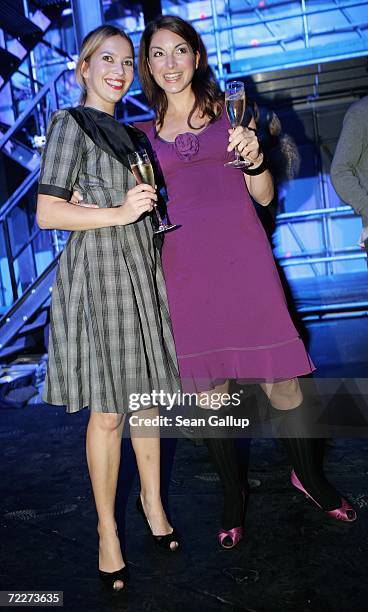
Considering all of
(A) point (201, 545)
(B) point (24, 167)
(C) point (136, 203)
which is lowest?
(A) point (201, 545)

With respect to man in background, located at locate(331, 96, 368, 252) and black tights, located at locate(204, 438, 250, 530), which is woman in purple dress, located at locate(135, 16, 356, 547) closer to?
black tights, located at locate(204, 438, 250, 530)

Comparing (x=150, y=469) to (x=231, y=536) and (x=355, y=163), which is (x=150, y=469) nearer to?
(x=231, y=536)

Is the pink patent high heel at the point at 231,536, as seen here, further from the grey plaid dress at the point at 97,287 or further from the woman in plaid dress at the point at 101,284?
the grey plaid dress at the point at 97,287

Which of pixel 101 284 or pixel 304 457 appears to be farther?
pixel 304 457

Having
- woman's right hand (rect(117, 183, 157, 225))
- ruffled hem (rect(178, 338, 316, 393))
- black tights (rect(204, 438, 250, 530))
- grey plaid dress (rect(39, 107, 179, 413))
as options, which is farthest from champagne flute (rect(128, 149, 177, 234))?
black tights (rect(204, 438, 250, 530))

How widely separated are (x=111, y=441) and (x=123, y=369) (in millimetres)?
202

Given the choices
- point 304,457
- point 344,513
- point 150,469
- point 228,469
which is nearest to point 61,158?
point 150,469

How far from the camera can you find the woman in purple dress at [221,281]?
1866mm

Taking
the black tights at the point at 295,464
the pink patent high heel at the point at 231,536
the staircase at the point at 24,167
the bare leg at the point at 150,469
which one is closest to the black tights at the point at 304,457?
the black tights at the point at 295,464

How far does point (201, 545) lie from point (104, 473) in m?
0.39

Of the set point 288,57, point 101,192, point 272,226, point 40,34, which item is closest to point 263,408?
point 272,226

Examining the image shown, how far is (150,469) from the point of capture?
1.86 meters

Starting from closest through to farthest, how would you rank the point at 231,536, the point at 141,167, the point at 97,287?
the point at 141,167 < the point at 97,287 < the point at 231,536

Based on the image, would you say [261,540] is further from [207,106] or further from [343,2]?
[343,2]
